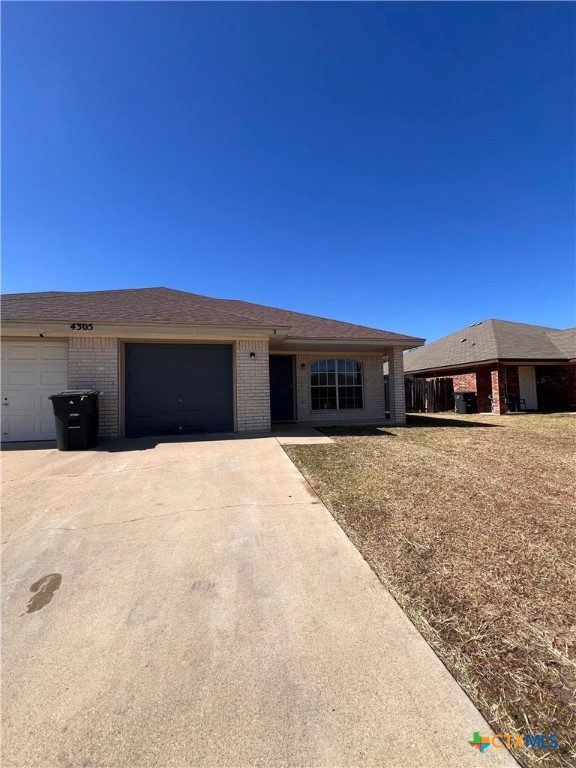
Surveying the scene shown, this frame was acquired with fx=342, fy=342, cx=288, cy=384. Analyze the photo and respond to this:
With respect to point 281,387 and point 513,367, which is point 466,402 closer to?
point 513,367

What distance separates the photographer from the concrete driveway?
4.62 feet

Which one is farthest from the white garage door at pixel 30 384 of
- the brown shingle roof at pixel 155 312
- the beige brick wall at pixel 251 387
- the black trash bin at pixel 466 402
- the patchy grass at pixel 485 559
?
the black trash bin at pixel 466 402

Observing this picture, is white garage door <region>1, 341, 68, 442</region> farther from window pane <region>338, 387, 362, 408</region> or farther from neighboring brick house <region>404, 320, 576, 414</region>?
neighboring brick house <region>404, 320, 576, 414</region>

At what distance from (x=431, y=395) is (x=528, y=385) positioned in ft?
16.4

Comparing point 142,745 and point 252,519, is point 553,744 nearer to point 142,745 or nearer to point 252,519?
point 142,745

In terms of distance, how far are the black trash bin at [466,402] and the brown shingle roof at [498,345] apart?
1657 millimetres

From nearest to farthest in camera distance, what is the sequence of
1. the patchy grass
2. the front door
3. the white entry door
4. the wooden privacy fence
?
1. the patchy grass
2. the front door
3. the white entry door
4. the wooden privacy fence

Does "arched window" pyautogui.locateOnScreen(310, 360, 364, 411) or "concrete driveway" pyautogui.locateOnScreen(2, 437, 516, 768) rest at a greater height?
"arched window" pyautogui.locateOnScreen(310, 360, 364, 411)

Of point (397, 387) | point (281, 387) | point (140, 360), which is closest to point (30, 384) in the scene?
point (140, 360)

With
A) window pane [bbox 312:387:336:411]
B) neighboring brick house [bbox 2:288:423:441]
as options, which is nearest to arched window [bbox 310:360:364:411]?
window pane [bbox 312:387:336:411]

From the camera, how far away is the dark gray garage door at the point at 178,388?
28.9 feet

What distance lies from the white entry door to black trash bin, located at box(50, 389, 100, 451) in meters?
19.0

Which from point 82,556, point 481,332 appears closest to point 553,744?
point 82,556

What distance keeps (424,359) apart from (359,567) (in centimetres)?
2220
